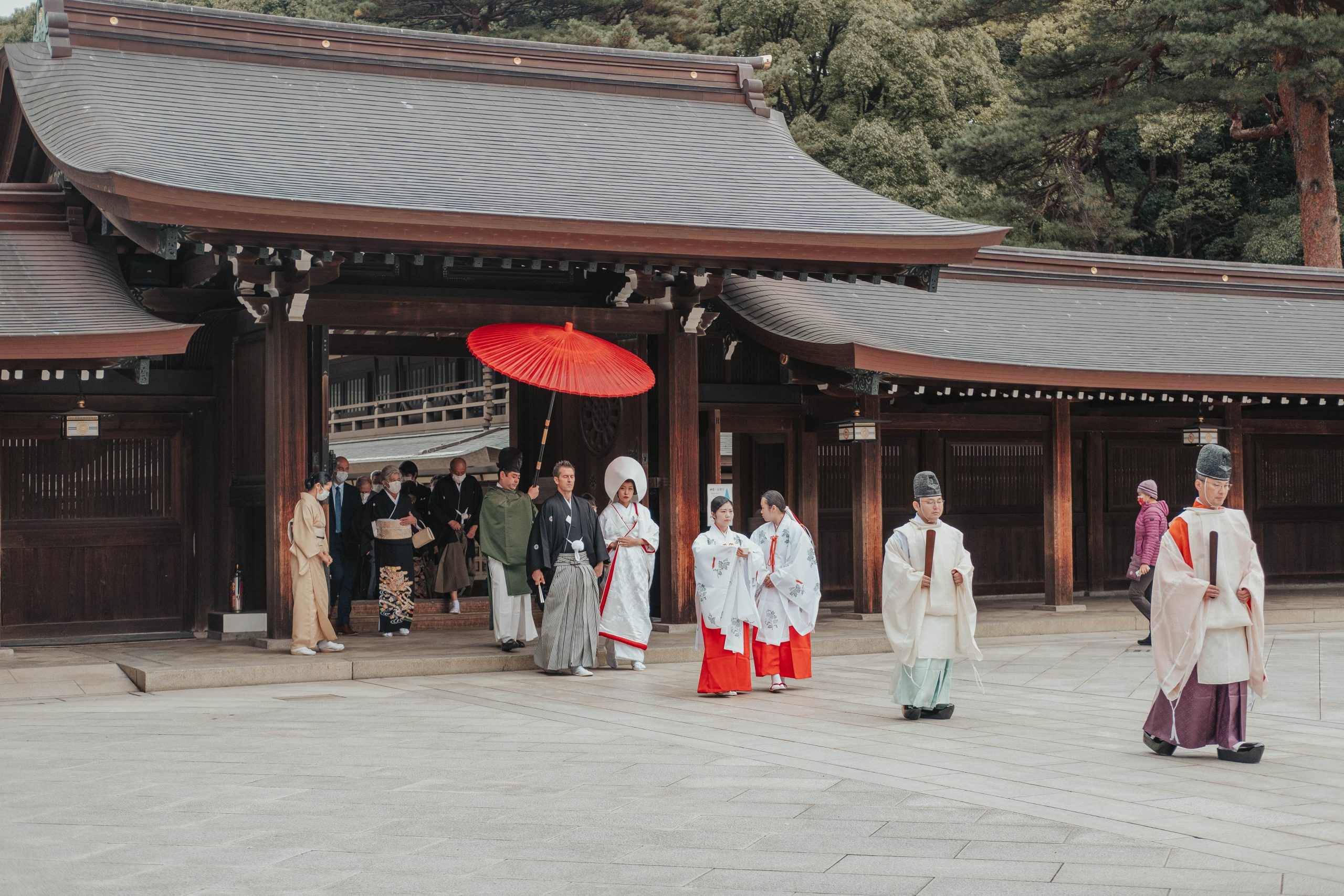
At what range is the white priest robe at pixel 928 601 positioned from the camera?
8.45m

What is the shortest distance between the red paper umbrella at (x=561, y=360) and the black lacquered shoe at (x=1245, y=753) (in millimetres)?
5481

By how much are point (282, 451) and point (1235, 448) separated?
10371mm

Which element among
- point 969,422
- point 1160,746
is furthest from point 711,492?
point 1160,746

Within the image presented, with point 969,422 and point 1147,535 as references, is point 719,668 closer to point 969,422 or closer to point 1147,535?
point 1147,535

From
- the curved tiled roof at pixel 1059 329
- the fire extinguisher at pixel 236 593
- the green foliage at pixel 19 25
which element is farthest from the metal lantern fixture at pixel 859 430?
the green foliage at pixel 19 25

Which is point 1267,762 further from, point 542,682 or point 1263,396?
point 1263,396

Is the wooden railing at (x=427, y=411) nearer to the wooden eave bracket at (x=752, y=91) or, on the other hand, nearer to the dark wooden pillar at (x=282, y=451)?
the wooden eave bracket at (x=752, y=91)

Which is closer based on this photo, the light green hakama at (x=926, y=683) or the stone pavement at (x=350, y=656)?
the light green hakama at (x=926, y=683)

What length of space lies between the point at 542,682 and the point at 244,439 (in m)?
3.83

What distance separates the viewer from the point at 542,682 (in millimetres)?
10414

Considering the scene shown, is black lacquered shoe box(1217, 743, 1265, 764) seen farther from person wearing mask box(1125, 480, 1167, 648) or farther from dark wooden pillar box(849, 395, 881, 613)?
dark wooden pillar box(849, 395, 881, 613)

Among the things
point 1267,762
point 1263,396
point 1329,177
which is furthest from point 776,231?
point 1329,177

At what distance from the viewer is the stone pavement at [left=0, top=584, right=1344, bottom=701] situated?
10.2 metres

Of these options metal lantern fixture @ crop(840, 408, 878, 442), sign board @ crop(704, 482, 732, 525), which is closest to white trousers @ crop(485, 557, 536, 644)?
sign board @ crop(704, 482, 732, 525)
